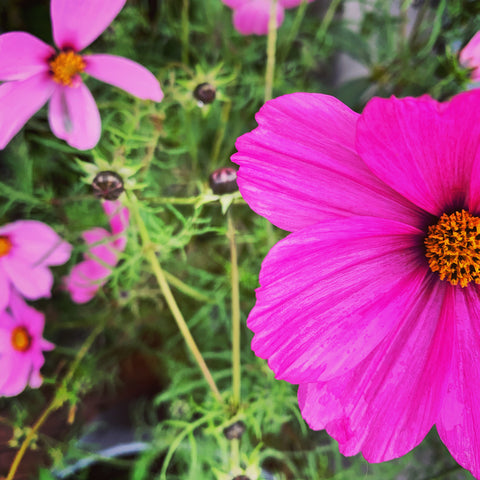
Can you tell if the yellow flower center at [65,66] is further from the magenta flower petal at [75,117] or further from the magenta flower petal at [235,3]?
the magenta flower petal at [235,3]

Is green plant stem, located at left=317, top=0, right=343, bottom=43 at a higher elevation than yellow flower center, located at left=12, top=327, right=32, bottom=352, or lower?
higher

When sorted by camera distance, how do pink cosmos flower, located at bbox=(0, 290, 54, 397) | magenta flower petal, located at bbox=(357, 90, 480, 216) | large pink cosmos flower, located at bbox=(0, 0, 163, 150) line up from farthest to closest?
1. pink cosmos flower, located at bbox=(0, 290, 54, 397)
2. large pink cosmos flower, located at bbox=(0, 0, 163, 150)
3. magenta flower petal, located at bbox=(357, 90, 480, 216)

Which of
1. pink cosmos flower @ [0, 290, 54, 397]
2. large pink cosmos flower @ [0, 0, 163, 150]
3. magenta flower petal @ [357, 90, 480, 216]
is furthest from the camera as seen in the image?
pink cosmos flower @ [0, 290, 54, 397]

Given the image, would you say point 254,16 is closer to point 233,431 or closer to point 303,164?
point 303,164

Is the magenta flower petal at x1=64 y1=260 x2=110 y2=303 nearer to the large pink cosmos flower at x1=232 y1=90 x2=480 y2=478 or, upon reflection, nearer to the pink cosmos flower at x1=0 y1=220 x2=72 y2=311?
the pink cosmos flower at x1=0 y1=220 x2=72 y2=311

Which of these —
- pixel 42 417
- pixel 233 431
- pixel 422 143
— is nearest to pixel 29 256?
pixel 42 417

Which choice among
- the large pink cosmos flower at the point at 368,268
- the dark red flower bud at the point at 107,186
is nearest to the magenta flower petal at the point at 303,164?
the large pink cosmos flower at the point at 368,268

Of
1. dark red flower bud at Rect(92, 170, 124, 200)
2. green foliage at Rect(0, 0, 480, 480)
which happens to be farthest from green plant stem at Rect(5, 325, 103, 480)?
dark red flower bud at Rect(92, 170, 124, 200)
